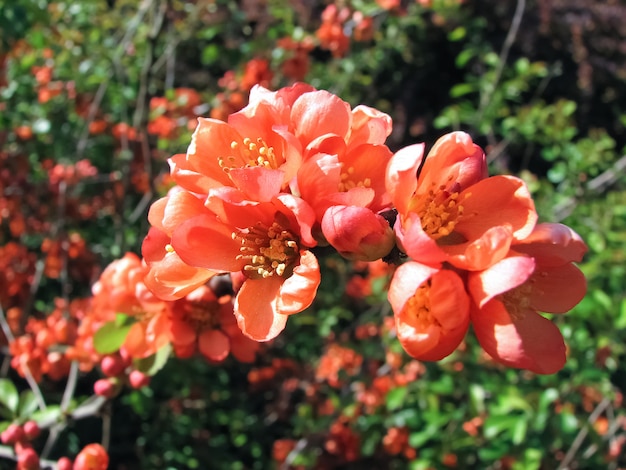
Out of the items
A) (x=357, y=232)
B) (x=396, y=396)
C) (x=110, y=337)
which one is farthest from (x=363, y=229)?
(x=396, y=396)

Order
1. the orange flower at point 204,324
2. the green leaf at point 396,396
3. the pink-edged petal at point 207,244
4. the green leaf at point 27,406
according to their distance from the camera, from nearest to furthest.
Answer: the pink-edged petal at point 207,244
the orange flower at point 204,324
the green leaf at point 27,406
the green leaf at point 396,396

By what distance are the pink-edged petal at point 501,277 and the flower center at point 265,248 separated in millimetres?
220

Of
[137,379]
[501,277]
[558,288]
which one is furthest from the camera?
[137,379]

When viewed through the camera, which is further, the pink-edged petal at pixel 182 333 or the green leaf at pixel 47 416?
the green leaf at pixel 47 416

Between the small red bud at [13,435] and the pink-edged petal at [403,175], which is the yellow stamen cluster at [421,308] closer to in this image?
the pink-edged petal at [403,175]

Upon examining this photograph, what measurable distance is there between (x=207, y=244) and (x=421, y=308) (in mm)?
255

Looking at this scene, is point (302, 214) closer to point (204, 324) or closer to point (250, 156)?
point (250, 156)

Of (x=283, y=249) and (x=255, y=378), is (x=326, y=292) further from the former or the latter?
(x=283, y=249)

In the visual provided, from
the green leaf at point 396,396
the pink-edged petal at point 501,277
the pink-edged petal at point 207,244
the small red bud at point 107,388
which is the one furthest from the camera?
the green leaf at point 396,396

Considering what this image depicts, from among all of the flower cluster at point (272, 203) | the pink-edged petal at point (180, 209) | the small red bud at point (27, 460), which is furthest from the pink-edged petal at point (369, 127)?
the small red bud at point (27, 460)

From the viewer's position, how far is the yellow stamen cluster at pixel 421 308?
594 millimetres

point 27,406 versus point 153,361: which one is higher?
point 153,361

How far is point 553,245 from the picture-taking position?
610 mm

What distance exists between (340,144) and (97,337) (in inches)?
25.1
